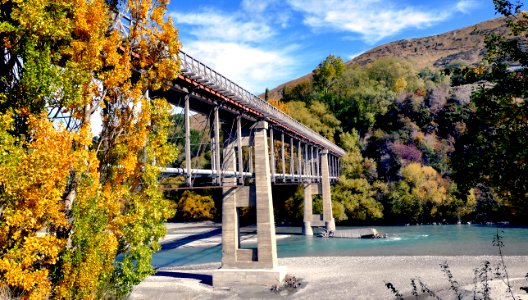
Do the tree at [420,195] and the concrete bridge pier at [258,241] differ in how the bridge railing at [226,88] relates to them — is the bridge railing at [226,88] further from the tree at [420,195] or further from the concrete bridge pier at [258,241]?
the tree at [420,195]

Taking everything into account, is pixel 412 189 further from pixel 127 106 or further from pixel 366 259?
pixel 127 106

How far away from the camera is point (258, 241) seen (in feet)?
81.1

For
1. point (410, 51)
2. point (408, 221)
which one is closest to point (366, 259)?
point (408, 221)

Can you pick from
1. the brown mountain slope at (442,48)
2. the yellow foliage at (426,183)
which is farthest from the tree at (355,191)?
the brown mountain slope at (442,48)

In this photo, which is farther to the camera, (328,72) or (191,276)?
(328,72)

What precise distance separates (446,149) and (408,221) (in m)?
15.4

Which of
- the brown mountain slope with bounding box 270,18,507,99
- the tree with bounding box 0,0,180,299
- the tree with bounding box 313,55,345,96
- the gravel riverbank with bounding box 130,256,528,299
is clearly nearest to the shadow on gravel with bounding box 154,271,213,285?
the gravel riverbank with bounding box 130,256,528,299

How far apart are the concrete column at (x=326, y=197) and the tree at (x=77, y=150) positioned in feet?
145

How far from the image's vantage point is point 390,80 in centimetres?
9281

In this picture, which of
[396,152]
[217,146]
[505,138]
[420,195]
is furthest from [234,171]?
[396,152]

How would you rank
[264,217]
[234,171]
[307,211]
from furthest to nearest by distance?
1. [307,211]
2. [234,171]
3. [264,217]

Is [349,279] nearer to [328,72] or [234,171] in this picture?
[234,171]

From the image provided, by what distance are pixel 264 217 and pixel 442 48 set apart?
582 feet

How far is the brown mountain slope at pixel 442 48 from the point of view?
156 meters
